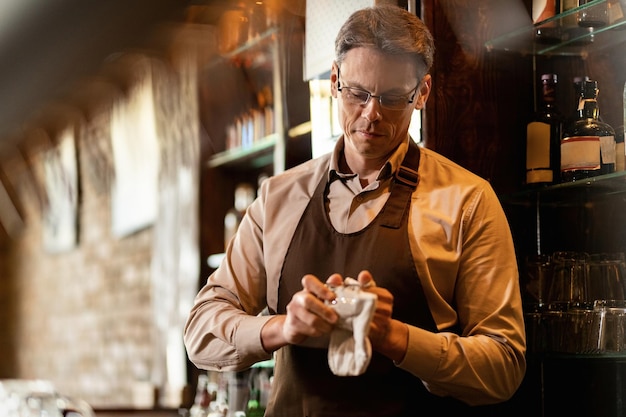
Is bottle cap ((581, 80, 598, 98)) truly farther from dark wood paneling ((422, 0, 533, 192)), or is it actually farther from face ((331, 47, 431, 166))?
face ((331, 47, 431, 166))

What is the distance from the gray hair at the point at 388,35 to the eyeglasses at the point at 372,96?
81mm

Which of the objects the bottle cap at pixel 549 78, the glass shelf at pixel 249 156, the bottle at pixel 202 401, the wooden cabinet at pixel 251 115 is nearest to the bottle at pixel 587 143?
the bottle cap at pixel 549 78

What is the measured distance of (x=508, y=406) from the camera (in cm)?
250

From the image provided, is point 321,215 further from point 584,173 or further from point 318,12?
point 318,12

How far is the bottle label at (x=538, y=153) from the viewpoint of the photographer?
2520 millimetres

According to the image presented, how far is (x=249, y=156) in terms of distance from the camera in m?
4.26

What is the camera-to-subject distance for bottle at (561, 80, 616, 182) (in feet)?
7.68

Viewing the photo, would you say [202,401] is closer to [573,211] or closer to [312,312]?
[573,211]

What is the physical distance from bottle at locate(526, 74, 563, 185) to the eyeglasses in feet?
2.14

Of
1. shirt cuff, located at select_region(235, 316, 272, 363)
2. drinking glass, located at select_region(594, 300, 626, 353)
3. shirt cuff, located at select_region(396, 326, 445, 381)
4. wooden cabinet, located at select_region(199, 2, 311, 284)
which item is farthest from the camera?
wooden cabinet, located at select_region(199, 2, 311, 284)

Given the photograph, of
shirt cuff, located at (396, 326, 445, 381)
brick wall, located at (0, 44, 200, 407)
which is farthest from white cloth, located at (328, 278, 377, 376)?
brick wall, located at (0, 44, 200, 407)

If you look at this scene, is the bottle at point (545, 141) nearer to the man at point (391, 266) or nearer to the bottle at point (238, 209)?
the man at point (391, 266)

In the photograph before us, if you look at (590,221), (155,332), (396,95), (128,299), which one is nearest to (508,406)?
(590,221)

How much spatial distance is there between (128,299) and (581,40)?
4.03m
